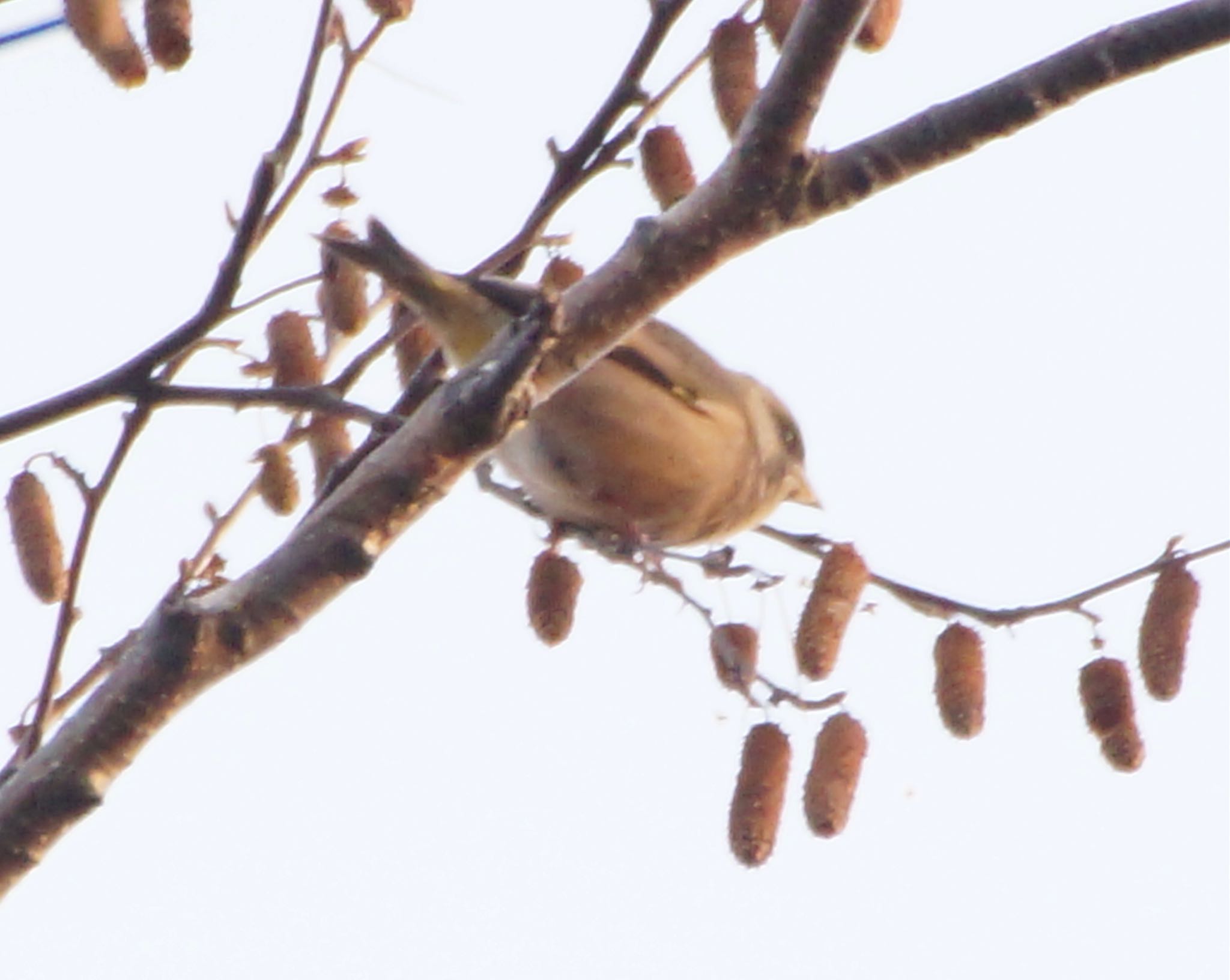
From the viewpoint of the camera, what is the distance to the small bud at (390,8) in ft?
8.95

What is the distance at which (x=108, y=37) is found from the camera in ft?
8.11

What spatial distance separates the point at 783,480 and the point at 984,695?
2113 mm

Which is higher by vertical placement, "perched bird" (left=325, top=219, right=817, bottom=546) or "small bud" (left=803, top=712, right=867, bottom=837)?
"perched bird" (left=325, top=219, right=817, bottom=546)

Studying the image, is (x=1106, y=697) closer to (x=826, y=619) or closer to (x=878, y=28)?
(x=826, y=619)

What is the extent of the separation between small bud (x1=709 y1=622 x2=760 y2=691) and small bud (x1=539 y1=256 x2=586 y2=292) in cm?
→ 65

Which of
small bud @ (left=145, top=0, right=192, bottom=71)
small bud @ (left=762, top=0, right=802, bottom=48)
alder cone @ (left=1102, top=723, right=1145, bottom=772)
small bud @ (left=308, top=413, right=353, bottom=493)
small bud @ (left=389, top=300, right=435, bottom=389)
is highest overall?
small bud @ (left=762, top=0, right=802, bottom=48)

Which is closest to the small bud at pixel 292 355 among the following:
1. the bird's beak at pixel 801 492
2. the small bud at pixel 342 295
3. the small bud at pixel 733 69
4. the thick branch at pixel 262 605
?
the small bud at pixel 342 295

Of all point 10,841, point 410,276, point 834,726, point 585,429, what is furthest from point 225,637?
point 585,429

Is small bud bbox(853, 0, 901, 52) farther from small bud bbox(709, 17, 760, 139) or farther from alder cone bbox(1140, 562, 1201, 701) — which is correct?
alder cone bbox(1140, 562, 1201, 701)

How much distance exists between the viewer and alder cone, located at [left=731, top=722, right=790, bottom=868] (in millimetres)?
2523

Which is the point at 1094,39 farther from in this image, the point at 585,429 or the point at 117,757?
the point at 585,429

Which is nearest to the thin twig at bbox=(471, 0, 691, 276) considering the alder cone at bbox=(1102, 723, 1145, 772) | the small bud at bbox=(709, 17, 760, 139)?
the small bud at bbox=(709, 17, 760, 139)

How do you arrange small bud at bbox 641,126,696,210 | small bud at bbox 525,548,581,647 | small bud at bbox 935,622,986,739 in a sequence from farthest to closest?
small bud at bbox 525,548,581,647, small bud at bbox 641,126,696,210, small bud at bbox 935,622,986,739

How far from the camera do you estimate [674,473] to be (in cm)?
416
